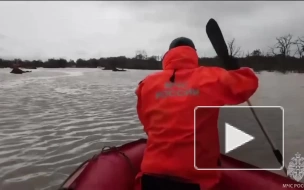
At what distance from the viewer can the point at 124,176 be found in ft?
8.40

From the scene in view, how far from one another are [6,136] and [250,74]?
485 cm

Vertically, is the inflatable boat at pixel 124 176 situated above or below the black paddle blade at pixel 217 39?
below

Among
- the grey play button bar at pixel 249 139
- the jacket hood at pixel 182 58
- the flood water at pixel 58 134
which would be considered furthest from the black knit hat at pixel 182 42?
the flood water at pixel 58 134

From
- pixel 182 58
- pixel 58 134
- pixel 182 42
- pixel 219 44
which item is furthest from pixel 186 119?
pixel 58 134

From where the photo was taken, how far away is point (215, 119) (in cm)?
200

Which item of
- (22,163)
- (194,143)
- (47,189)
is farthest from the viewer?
(22,163)

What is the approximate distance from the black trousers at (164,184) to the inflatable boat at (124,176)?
430 millimetres

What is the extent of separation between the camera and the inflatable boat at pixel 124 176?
2361 mm

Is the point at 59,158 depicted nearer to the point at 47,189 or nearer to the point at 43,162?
the point at 43,162

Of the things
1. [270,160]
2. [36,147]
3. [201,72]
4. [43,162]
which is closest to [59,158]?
[43,162]

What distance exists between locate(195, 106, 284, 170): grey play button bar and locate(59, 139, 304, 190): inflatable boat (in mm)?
83

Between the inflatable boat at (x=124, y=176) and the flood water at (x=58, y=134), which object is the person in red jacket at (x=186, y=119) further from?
the flood water at (x=58, y=134)

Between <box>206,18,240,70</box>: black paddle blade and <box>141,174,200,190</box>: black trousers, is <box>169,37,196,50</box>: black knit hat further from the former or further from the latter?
<box>141,174,200,190</box>: black trousers

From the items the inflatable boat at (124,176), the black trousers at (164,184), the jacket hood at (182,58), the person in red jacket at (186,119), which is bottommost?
the inflatable boat at (124,176)
